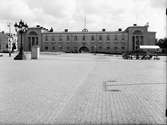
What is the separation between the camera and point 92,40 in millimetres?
110750

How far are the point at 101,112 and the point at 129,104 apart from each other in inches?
52.8

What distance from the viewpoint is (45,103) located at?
7.17 m

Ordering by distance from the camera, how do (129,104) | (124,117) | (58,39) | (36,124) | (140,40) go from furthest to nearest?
(58,39) < (140,40) < (129,104) < (124,117) < (36,124)

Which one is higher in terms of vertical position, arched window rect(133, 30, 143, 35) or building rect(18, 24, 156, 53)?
arched window rect(133, 30, 143, 35)

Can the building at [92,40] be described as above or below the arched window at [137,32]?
below

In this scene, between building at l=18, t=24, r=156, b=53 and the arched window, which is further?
building at l=18, t=24, r=156, b=53

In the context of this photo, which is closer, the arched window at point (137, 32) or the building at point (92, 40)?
the arched window at point (137, 32)

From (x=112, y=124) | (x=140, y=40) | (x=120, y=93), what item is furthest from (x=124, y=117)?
(x=140, y=40)

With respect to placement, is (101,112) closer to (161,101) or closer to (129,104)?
(129,104)

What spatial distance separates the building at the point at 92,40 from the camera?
4188 inches

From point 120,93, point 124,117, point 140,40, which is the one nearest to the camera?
point 124,117

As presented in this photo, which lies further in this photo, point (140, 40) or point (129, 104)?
point (140, 40)

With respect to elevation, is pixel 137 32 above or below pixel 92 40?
above

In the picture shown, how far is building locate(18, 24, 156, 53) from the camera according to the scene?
349 ft
